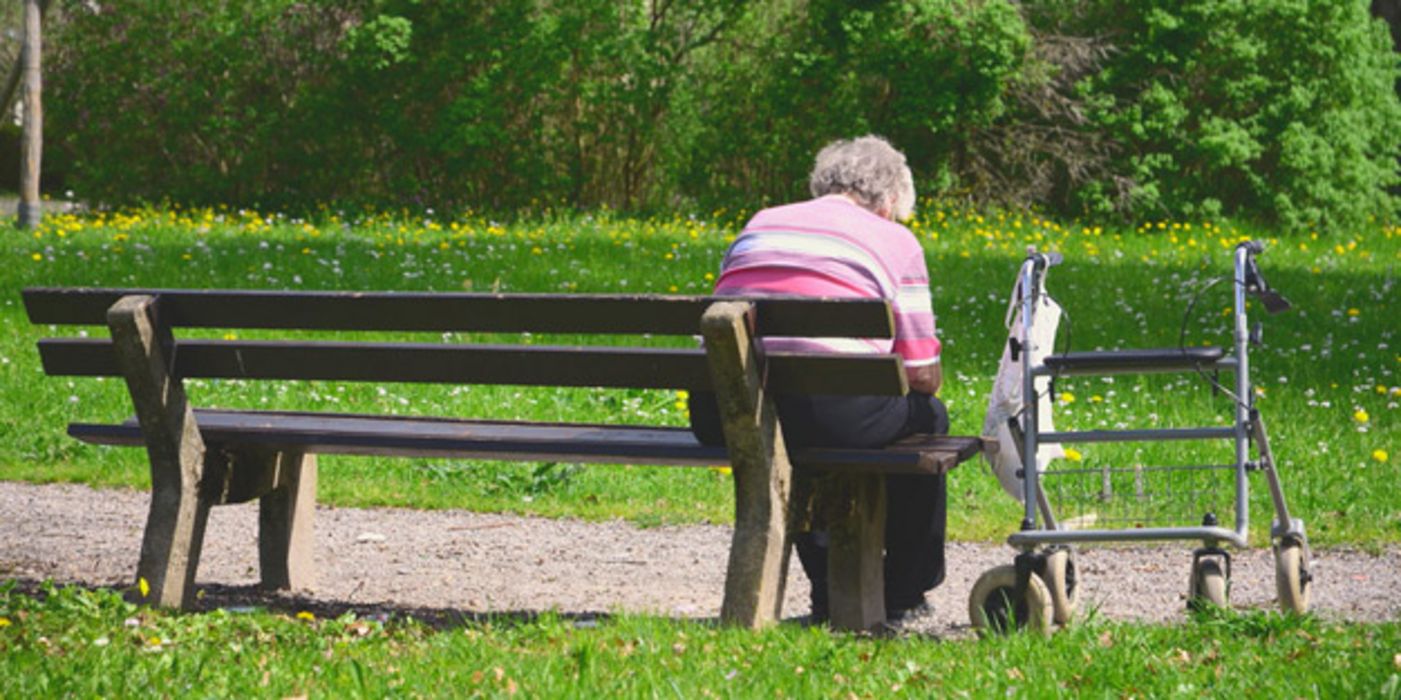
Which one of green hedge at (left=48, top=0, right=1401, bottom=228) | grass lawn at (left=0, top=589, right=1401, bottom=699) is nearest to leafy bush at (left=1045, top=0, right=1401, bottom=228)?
green hedge at (left=48, top=0, right=1401, bottom=228)

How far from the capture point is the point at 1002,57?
1678 cm

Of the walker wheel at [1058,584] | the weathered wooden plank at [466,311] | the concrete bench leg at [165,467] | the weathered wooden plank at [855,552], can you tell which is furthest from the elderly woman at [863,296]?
the concrete bench leg at [165,467]

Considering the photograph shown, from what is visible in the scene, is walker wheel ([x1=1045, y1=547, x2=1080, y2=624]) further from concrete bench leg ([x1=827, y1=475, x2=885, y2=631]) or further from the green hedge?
the green hedge

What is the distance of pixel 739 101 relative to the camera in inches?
706

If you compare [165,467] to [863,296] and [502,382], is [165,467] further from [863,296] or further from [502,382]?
[863,296]

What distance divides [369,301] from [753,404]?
102 cm

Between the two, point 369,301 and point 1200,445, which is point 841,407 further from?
point 1200,445

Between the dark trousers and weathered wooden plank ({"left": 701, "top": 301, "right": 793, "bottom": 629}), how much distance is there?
0.13m

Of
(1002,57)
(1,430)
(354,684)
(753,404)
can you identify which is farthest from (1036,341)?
(1002,57)

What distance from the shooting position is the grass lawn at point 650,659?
387 centimetres

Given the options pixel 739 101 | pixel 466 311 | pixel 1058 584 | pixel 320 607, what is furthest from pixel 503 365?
pixel 739 101

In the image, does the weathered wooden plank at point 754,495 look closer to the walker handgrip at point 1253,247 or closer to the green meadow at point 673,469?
the green meadow at point 673,469

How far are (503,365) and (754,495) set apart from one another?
72 cm

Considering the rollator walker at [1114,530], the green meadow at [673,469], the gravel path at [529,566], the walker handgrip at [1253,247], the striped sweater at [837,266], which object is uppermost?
the walker handgrip at [1253,247]
